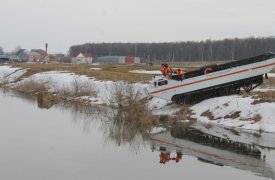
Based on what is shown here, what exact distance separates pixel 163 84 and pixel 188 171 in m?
14.3

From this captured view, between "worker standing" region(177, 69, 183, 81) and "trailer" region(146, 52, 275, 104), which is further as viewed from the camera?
"worker standing" region(177, 69, 183, 81)

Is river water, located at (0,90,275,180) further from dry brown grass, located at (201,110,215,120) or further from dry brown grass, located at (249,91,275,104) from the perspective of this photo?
dry brown grass, located at (249,91,275,104)

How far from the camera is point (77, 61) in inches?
5300

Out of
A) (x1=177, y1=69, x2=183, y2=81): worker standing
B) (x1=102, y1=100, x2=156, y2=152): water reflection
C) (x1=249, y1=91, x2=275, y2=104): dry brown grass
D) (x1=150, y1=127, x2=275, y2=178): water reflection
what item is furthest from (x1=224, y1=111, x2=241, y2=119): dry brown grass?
(x1=177, y1=69, x2=183, y2=81): worker standing

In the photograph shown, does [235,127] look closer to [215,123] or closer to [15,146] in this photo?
[215,123]

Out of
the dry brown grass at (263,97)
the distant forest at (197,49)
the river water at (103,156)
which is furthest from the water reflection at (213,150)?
the distant forest at (197,49)

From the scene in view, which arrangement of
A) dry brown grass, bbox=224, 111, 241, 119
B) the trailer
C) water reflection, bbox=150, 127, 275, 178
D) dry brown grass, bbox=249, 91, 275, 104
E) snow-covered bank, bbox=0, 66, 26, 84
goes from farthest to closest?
snow-covered bank, bbox=0, 66, 26, 84, the trailer, dry brown grass, bbox=224, 111, 241, 119, dry brown grass, bbox=249, 91, 275, 104, water reflection, bbox=150, 127, 275, 178

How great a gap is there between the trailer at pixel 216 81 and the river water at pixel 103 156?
16.6 ft

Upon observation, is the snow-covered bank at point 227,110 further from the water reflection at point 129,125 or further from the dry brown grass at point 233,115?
the water reflection at point 129,125

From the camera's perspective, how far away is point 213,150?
2086 cm

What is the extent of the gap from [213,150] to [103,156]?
5.18 m

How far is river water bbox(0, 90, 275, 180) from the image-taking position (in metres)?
16.5

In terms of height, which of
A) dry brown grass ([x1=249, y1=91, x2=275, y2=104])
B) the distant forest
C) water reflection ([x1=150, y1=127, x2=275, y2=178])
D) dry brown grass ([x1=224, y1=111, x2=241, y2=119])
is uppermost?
the distant forest

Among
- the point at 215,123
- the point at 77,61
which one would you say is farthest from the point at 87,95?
the point at 77,61
